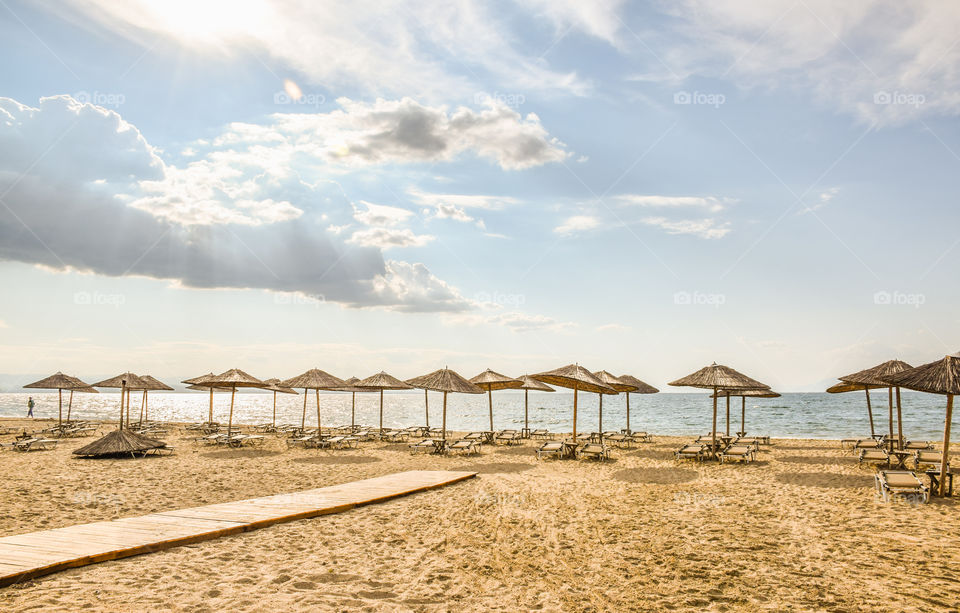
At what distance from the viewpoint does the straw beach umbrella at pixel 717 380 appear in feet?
47.8

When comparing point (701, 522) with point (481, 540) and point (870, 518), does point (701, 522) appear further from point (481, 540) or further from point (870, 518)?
point (481, 540)

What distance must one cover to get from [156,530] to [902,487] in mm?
12195

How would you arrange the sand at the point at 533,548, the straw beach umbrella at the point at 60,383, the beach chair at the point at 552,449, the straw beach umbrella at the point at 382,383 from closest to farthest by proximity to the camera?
the sand at the point at 533,548
the beach chair at the point at 552,449
the straw beach umbrella at the point at 382,383
the straw beach umbrella at the point at 60,383

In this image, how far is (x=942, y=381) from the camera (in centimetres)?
966

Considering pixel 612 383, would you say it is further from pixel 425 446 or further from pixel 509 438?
pixel 425 446

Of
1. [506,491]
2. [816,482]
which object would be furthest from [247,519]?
[816,482]

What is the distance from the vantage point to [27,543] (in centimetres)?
635

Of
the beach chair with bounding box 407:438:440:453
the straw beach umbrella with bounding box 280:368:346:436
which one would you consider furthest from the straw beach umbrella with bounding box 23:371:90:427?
the beach chair with bounding box 407:438:440:453

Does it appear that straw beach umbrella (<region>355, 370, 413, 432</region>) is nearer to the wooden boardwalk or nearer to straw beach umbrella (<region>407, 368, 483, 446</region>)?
straw beach umbrella (<region>407, 368, 483, 446</region>)

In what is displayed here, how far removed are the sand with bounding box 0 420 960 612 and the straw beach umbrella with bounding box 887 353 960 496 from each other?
3.42 feet

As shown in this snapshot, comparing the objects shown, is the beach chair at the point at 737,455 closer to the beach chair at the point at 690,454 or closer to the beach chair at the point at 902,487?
the beach chair at the point at 690,454

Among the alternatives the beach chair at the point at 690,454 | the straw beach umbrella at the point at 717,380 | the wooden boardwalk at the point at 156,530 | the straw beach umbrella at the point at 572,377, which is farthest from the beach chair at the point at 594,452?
the wooden boardwalk at the point at 156,530

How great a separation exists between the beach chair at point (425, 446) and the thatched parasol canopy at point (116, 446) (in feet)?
25.9

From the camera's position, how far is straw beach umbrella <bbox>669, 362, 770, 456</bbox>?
47.8 ft
